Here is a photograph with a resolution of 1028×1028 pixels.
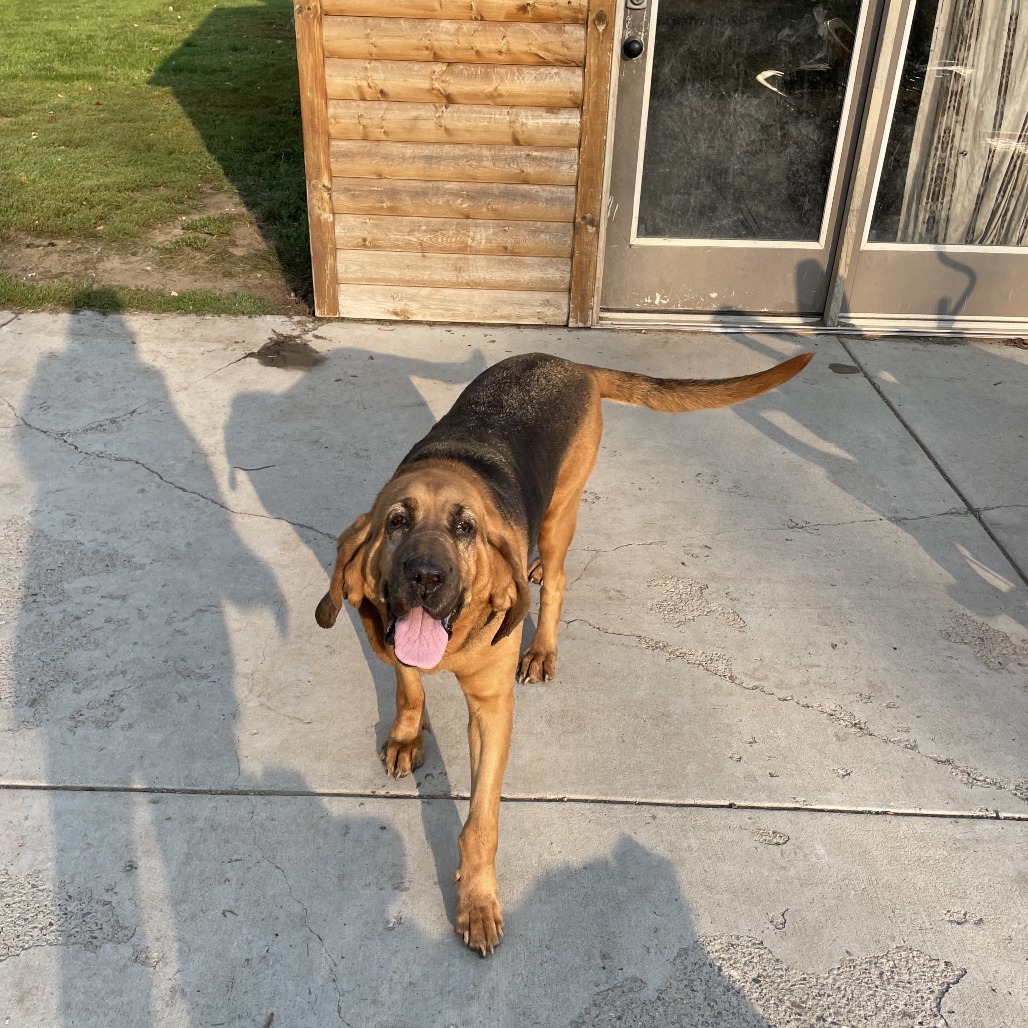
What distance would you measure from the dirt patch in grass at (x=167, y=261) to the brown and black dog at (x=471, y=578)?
12.3ft

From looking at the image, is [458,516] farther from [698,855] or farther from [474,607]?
[698,855]

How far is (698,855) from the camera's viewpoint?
9.20 ft

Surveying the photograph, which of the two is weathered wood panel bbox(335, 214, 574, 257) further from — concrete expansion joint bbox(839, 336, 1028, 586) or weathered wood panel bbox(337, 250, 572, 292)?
concrete expansion joint bbox(839, 336, 1028, 586)

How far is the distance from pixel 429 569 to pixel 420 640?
0.66 ft

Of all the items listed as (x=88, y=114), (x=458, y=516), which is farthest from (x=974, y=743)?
(x=88, y=114)

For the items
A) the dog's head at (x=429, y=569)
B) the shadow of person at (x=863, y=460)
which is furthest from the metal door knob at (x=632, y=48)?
the dog's head at (x=429, y=569)

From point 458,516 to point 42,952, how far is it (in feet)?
4.99

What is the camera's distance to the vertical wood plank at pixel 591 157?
566 centimetres

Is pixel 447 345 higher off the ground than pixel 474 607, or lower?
lower

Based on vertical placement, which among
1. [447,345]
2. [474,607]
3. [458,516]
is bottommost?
[447,345]

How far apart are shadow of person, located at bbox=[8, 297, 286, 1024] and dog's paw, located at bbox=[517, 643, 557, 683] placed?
948 mm

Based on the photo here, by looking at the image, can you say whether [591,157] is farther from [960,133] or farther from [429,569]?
[429,569]

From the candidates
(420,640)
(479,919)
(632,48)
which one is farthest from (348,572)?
(632,48)

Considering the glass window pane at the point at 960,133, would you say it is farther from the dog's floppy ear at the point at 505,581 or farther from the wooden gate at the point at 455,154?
the dog's floppy ear at the point at 505,581
